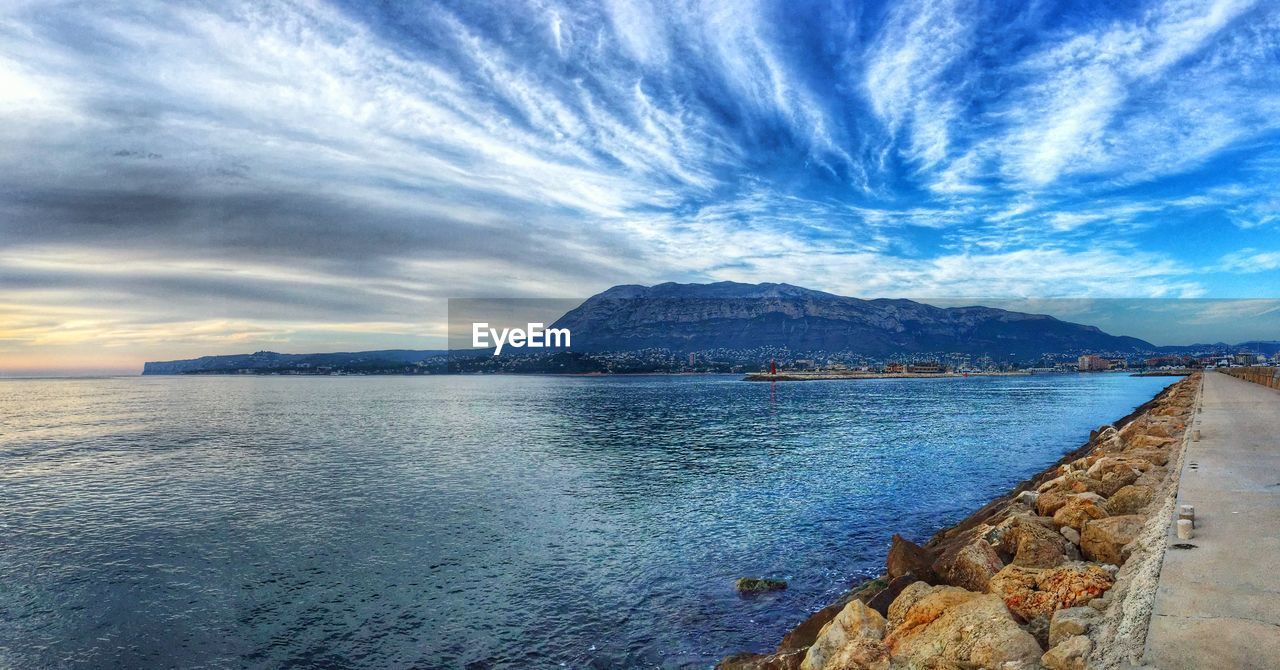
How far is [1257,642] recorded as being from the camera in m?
6.68

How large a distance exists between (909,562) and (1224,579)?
6099 millimetres

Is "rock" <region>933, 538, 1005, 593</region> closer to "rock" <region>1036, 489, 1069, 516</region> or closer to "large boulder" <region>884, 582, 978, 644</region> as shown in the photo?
"large boulder" <region>884, 582, 978, 644</region>

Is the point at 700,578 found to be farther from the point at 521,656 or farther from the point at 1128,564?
the point at 1128,564

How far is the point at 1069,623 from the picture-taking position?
26.3ft

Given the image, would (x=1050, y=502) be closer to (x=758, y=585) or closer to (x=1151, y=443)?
(x=758, y=585)

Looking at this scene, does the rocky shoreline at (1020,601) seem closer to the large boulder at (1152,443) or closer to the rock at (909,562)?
the rock at (909,562)

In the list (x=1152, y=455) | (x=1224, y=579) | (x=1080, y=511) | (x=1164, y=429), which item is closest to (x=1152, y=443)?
(x=1152, y=455)

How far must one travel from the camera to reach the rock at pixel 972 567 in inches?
468

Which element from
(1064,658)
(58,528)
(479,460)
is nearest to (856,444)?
(479,460)

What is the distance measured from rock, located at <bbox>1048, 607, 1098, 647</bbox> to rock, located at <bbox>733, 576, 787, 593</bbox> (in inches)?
353

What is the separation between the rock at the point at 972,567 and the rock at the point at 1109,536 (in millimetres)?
1623

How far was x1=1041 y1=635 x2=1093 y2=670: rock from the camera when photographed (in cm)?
709

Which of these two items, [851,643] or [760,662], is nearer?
[851,643]

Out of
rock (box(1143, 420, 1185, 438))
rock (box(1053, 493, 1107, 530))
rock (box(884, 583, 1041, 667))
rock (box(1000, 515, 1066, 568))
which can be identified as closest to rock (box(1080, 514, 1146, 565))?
rock (box(1000, 515, 1066, 568))
